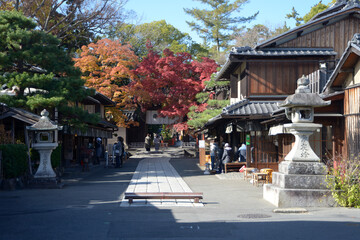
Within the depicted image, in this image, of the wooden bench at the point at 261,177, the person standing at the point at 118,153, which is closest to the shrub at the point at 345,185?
the wooden bench at the point at 261,177

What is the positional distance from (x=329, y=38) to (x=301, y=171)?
13.6 metres

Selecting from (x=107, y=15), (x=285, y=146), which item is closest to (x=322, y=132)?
(x=285, y=146)

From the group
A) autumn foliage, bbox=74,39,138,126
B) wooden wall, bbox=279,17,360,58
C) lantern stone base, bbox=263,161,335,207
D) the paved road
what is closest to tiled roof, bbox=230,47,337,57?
wooden wall, bbox=279,17,360,58

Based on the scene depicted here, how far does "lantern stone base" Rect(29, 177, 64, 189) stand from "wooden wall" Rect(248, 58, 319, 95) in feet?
37.4

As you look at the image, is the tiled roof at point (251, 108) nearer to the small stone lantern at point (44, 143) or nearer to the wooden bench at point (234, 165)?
the wooden bench at point (234, 165)

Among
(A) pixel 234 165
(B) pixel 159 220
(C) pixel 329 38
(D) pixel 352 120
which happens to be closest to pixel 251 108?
(A) pixel 234 165

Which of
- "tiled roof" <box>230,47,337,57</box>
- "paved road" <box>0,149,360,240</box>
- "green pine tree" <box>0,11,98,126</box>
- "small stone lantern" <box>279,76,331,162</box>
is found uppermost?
"tiled roof" <box>230,47,337,57</box>

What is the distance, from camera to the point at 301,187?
460 inches

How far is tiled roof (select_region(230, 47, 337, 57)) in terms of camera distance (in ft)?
72.3

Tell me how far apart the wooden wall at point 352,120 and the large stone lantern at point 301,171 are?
2.37 m

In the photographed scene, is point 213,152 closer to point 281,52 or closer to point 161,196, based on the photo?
point 281,52

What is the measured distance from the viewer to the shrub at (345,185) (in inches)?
440

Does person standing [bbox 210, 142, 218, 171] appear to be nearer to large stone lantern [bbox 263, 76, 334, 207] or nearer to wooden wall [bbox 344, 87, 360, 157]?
wooden wall [bbox 344, 87, 360, 157]

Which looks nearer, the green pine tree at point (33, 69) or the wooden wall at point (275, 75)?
the green pine tree at point (33, 69)
